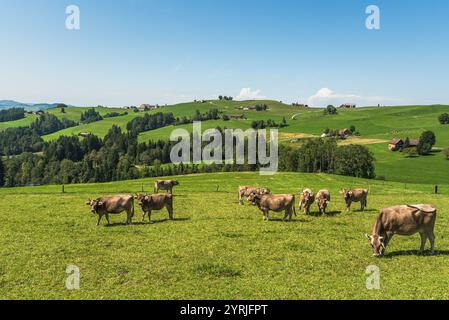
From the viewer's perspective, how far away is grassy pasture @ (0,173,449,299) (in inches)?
555

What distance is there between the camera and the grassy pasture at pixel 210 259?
46.2 ft

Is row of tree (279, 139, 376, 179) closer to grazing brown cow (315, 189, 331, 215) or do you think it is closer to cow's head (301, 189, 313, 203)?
grazing brown cow (315, 189, 331, 215)

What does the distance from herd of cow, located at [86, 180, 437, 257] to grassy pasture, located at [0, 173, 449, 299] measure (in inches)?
38.1

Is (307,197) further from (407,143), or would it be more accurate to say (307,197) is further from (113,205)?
(407,143)

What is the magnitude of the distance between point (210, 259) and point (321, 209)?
1580cm

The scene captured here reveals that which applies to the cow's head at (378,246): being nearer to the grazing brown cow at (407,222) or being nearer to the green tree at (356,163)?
the grazing brown cow at (407,222)

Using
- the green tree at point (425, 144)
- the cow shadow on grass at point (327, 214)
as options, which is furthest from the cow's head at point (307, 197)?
the green tree at point (425, 144)

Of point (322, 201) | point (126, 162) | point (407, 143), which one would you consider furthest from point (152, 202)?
point (407, 143)

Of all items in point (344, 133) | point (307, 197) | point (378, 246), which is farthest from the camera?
point (344, 133)

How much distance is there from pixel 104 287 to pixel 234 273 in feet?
18.7

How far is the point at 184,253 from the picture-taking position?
18.8 meters

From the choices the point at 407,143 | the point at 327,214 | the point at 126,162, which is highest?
the point at 407,143

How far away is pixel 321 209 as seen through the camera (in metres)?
30.6
